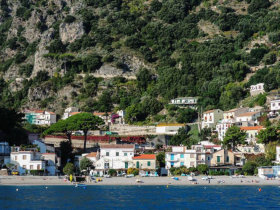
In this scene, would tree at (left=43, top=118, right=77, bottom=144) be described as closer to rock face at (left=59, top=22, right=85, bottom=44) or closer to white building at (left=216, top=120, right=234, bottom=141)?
white building at (left=216, top=120, right=234, bottom=141)

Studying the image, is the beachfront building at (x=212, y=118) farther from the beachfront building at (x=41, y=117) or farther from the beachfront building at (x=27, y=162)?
the beachfront building at (x=27, y=162)

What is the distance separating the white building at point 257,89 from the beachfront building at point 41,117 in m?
41.4

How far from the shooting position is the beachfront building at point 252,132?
83062 millimetres

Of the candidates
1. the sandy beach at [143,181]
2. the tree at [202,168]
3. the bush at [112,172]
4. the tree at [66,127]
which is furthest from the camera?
the tree at [66,127]

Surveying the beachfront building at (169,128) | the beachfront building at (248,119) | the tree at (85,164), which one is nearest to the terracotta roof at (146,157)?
the tree at (85,164)

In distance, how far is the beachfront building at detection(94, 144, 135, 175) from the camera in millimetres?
75188

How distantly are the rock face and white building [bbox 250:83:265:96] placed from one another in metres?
54.5

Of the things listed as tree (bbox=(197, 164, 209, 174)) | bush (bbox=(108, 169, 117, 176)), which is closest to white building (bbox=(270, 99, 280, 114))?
tree (bbox=(197, 164, 209, 174))

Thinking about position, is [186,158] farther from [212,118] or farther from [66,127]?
[212,118]

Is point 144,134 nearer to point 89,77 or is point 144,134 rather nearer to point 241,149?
point 241,149

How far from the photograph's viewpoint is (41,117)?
118 meters

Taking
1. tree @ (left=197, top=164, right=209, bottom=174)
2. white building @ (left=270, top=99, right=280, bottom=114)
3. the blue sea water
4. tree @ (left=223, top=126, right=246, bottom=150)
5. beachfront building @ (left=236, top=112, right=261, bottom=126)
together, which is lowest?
the blue sea water

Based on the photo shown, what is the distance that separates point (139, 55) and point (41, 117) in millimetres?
29875

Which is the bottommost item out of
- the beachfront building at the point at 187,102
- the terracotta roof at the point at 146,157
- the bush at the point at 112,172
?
the bush at the point at 112,172
